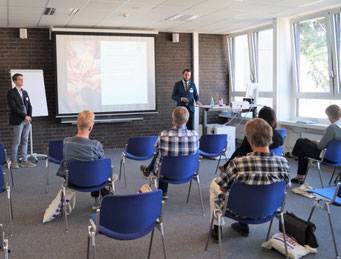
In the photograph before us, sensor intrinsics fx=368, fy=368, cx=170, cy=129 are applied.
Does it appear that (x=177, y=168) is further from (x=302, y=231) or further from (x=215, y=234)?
(x=302, y=231)

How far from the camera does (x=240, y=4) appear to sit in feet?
20.2

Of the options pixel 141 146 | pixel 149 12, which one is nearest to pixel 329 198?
pixel 141 146

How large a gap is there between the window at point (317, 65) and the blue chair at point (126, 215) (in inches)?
209

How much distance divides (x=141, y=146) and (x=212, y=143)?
1.08 m

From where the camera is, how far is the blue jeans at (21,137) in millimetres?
6844

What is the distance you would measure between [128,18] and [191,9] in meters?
1.44

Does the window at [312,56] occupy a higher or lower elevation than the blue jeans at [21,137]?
higher

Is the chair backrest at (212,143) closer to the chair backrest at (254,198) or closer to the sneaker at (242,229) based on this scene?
the sneaker at (242,229)

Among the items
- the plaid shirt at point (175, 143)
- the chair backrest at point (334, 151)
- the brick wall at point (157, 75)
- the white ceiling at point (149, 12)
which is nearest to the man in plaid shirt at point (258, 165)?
the plaid shirt at point (175, 143)

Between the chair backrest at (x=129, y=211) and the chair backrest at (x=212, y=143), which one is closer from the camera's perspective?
the chair backrest at (x=129, y=211)

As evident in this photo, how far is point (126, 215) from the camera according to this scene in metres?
2.52

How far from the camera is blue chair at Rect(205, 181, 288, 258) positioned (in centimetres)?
277

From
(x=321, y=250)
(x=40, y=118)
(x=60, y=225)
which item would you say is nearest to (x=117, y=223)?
(x=60, y=225)

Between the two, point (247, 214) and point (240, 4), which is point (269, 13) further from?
point (247, 214)
